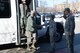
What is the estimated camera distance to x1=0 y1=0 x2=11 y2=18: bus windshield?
39.0 feet

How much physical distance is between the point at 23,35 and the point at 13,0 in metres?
1.89

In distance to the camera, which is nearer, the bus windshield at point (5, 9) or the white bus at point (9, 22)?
the white bus at point (9, 22)

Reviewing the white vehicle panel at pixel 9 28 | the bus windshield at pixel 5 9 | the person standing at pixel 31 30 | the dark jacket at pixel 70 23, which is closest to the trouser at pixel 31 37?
the person standing at pixel 31 30

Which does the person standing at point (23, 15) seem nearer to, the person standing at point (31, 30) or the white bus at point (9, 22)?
the white bus at point (9, 22)

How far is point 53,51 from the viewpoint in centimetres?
1148

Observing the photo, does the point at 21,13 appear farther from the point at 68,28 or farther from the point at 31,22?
the point at 68,28

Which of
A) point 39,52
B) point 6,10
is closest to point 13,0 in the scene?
point 6,10

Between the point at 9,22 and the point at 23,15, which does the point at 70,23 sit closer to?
the point at 9,22

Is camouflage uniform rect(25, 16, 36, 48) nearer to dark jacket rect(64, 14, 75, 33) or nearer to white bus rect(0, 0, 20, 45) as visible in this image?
white bus rect(0, 0, 20, 45)

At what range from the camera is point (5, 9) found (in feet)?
39.5

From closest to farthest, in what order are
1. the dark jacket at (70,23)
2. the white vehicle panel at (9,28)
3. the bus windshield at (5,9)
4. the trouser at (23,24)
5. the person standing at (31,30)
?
the dark jacket at (70,23), the person standing at (31,30), the white vehicle panel at (9,28), the bus windshield at (5,9), the trouser at (23,24)

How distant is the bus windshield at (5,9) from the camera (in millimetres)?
11883

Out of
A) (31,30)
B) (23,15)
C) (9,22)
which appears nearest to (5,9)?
(9,22)

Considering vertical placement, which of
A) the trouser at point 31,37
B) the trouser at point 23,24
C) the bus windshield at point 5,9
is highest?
the bus windshield at point 5,9
